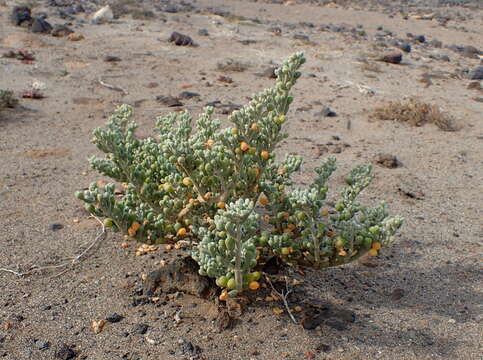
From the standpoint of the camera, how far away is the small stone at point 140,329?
2.79 metres

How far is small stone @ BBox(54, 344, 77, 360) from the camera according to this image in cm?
263

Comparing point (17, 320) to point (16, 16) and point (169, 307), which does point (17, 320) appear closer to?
point (169, 307)

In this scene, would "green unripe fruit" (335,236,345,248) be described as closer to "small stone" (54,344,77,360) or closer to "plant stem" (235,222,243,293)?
"plant stem" (235,222,243,293)

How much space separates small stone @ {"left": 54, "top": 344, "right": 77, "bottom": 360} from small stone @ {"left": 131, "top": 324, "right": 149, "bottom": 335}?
1.08ft

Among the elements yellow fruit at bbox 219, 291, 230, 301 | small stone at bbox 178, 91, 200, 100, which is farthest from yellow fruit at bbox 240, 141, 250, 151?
small stone at bbox 178, 91, 200, 100

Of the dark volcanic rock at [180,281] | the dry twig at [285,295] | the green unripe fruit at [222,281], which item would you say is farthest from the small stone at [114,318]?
the dry twig at [285,295]

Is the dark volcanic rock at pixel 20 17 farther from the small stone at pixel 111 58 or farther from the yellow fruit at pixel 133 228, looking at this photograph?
the yellow fruit at pixel 133 228

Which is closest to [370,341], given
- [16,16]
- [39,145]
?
[39,145]

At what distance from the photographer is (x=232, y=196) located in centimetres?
302

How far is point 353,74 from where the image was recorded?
930 cm

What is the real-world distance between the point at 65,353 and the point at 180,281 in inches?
29.8

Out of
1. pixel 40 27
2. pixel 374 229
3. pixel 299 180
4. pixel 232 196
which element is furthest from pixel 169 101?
pixel 40 27

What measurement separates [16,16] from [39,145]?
6.89 metres

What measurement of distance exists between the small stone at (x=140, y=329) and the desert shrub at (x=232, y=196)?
473 mm
